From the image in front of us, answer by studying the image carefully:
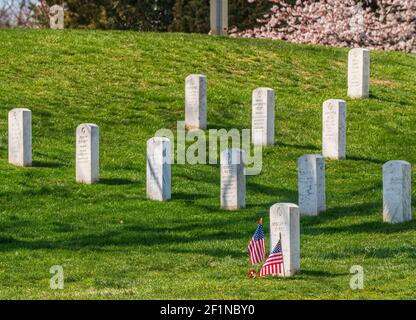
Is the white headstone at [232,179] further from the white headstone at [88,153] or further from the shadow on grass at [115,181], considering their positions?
the white headstone at [88,153]

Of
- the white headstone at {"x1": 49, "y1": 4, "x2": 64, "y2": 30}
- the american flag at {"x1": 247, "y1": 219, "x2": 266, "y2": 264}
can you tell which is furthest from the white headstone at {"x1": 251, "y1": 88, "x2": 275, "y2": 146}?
the white headstone at {"x1": 49, "y1": 4, "x2": 64, "y2": 30}

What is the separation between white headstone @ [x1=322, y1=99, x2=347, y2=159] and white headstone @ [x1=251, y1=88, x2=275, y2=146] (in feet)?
3.76

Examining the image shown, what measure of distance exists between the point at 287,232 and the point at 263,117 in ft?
32.3

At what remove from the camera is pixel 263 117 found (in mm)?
25812

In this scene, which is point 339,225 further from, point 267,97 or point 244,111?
point 244,111

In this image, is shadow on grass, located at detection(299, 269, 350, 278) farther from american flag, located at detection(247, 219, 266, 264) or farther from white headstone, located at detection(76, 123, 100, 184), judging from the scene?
white headstone, located at detection(76, 123, 100, 184)

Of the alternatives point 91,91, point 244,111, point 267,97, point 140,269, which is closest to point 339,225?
point 140,269

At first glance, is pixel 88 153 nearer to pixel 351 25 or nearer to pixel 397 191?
pixel 397 191

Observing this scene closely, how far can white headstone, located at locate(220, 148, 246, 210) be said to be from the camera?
21188 mm

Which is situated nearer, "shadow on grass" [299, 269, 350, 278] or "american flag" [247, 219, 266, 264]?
"shadow on grass" [299, 269, 350, 278]

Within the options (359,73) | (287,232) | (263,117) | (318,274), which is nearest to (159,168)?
(263,117)

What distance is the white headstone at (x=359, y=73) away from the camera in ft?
95.6

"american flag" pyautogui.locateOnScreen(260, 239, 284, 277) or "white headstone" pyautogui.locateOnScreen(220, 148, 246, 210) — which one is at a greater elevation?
"white headstone" pyautogui.locateOnScreen(220, 148, 246, 210)

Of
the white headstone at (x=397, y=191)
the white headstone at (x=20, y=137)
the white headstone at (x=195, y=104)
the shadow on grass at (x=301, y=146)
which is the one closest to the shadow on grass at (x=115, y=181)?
the white headstone at (x=20, y=137)
